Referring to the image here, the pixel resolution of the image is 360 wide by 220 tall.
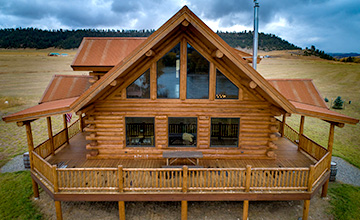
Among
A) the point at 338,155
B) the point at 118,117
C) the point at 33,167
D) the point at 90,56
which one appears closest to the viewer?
the point at 33,167

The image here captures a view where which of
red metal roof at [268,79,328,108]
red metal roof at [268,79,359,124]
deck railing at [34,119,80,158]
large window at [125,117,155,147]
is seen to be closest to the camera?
deck railing at [34,119,80,158]

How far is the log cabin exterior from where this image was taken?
26.1ft

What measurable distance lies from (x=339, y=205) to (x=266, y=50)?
118m

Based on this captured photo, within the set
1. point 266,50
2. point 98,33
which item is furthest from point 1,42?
point 266,50

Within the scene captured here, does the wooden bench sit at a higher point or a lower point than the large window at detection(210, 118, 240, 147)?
lower

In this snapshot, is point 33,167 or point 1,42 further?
point 1,42

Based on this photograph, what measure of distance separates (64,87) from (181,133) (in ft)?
25.3

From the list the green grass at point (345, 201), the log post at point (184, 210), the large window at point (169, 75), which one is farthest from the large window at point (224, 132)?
the green grass at point (345, 201)

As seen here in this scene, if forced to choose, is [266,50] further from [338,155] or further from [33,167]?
[33,167]

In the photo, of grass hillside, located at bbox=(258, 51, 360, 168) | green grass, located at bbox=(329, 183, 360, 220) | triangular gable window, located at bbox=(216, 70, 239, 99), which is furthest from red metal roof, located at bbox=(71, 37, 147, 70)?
grass hillside, located at bbox=(258, 51, 360, 168)

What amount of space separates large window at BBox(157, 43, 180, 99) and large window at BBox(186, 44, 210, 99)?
0.50 m

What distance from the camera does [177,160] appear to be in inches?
396

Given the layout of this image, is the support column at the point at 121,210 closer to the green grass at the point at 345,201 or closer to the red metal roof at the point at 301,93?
the green grass at the point at 345,201

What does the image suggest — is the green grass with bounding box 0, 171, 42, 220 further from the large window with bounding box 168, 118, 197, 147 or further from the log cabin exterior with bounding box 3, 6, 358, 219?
the large window with bounding box 168, 118, 197, 147
